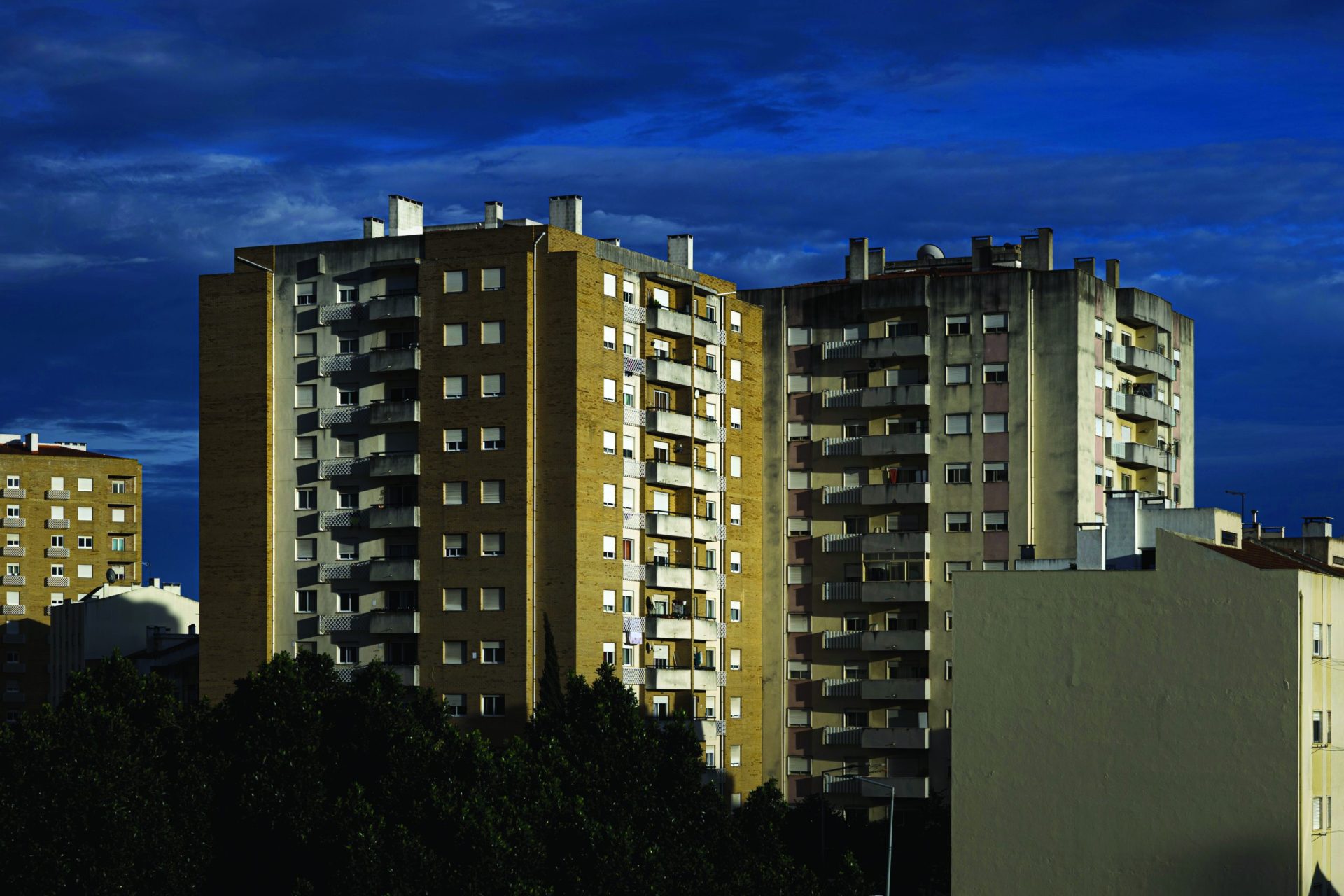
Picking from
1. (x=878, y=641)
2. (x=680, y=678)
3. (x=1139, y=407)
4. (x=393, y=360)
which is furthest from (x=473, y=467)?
(x=1139, y=407)

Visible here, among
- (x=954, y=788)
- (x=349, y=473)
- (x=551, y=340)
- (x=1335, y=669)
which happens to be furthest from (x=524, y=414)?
(x=1335, y=669)

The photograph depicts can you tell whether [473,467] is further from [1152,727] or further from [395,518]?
[1152,727]

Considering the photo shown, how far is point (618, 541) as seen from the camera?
93.1 meters

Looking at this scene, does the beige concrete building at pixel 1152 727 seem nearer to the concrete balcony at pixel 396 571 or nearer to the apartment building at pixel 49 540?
the concrete balcony at pixel 396 571

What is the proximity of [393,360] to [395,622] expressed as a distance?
11816mm

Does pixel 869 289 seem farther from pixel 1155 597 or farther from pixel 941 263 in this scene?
pixel 1155 597

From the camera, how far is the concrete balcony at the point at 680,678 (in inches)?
3713

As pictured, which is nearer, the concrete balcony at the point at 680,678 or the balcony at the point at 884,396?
the concrete balcony at the point at 680,678

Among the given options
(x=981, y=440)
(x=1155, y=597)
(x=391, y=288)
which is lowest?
(x=1155, y=597)

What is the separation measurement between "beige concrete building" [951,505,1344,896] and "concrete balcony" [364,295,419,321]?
31.0 meters

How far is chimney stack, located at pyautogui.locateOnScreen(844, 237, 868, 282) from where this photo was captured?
10800 cm

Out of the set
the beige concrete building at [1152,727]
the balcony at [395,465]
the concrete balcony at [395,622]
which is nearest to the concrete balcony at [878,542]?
the balcony at [395,465]

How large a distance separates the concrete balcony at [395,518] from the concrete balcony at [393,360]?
20.6 feet

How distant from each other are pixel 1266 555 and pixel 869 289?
32380mm
